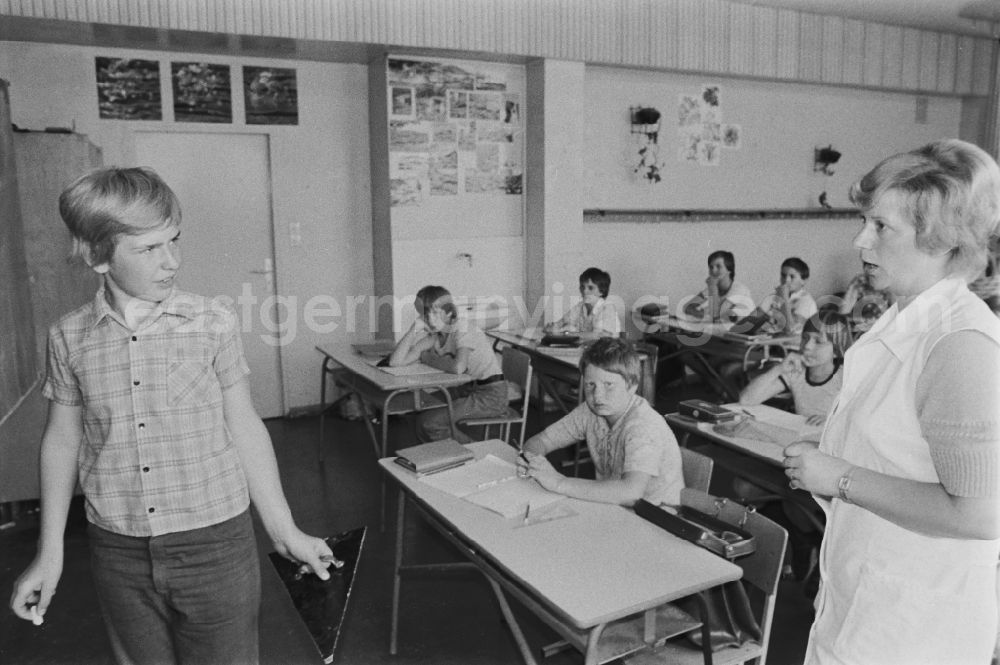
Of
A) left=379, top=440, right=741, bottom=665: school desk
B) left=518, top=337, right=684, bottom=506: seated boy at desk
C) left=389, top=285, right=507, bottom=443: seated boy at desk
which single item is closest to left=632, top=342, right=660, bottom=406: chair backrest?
left=389, top=285, right=507, bottom=443: seated boy at desk

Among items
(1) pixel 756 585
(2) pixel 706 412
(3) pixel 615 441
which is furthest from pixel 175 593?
(2) pixel 706 412

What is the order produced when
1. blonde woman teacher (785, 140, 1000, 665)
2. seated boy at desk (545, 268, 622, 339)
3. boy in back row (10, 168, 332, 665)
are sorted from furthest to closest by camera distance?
1. seated boy at desk (545, 268, 622, 339)
2. boy in back row (10, 168, 332, 665)
3. blonde woman teacher (785, 140, 1000, 665)

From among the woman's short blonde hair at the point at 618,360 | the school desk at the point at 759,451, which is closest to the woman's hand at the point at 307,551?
the woman's short blonde hair at the point at 618,360

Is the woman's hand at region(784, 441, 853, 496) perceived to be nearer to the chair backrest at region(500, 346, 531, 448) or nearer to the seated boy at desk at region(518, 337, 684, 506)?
the seated boy at desk at region(518, 337, 684, 506)

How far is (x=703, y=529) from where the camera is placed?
1836 mm

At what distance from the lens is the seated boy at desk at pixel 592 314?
17.1 ft

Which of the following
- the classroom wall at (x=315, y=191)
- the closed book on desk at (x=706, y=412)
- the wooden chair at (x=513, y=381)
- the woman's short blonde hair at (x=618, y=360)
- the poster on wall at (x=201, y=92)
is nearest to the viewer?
the woman's short blonde hair at (x=618, y=360)

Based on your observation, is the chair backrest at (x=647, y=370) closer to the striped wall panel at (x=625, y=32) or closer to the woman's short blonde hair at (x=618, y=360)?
the woman's short blonde hair at (x=618, y=360)

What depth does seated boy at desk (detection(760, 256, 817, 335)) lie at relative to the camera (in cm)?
525

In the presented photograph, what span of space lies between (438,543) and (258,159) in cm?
326

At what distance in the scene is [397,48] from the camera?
17.0ft

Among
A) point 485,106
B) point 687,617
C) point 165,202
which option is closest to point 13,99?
point 485,106

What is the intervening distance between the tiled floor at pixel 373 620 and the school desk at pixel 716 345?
195 centimetres

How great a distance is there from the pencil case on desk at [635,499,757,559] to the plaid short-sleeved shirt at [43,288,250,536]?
1.05 m
